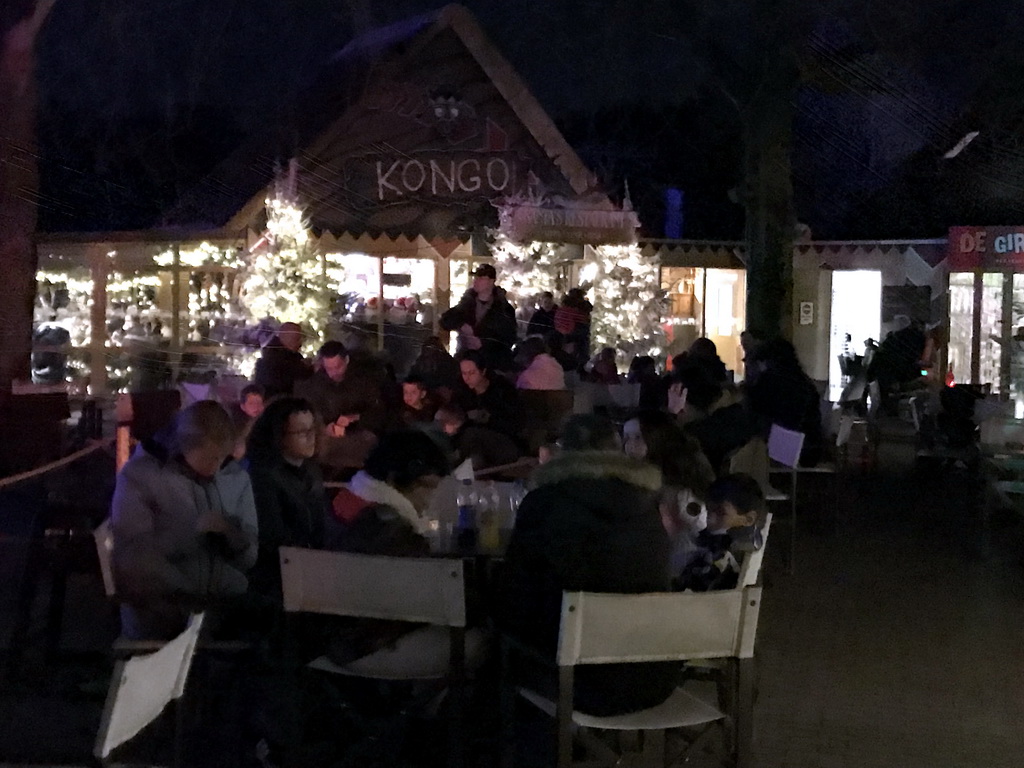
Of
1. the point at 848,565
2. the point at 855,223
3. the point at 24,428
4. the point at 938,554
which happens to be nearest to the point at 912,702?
the point at 848,565

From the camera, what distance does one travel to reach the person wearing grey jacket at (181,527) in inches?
175

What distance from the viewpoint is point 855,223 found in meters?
21.9

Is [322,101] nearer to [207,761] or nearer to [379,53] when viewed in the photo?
[379,53]

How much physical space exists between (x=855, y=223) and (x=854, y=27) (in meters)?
7.57

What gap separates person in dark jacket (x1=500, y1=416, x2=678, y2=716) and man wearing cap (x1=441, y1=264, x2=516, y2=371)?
648cm

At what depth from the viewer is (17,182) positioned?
1052cm

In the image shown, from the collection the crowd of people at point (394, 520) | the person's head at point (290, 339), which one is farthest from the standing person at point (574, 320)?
the crowd of people at point (394, 520)

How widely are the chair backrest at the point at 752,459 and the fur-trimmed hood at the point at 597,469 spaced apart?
3.24 m

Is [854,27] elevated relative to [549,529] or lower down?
elevated

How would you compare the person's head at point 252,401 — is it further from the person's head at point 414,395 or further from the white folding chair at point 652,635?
the white folding chair at point 652,635

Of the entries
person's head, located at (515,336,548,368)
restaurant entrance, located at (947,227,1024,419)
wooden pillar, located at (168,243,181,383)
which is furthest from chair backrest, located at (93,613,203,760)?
restaurant entrance, located at (947,227,1024,419)

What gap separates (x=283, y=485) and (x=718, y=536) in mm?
1751

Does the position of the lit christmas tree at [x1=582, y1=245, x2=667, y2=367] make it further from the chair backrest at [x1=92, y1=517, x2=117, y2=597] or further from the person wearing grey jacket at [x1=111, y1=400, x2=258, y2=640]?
the chair backrest at [x1=92, y1=517, x2=117, y2=597]

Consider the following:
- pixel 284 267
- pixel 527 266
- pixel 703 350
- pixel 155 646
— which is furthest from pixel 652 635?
pixel 527 266
